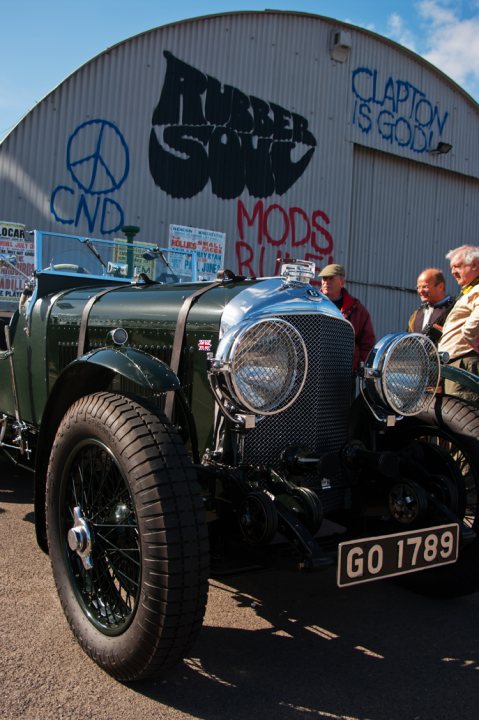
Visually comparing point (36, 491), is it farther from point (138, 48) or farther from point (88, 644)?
point (138, 48)

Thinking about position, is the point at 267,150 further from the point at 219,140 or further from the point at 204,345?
the point at 204,345

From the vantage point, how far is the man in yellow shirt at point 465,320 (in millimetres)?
3820

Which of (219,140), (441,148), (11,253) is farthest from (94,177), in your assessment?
(441,148)

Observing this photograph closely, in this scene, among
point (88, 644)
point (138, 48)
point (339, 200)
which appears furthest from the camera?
point (339, 200)

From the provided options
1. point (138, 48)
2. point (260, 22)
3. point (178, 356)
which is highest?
point (260, 22)

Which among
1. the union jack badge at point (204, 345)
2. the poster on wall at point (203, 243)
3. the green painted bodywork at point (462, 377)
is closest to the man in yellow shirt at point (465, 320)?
the green painted bodywork at point (462, 377)

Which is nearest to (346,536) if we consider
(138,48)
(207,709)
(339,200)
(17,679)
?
(207,709)

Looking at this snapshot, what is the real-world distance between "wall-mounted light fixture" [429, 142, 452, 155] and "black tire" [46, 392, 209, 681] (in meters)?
11.0

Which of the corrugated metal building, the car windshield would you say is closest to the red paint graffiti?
the corrugated metal building

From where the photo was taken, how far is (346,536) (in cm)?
258

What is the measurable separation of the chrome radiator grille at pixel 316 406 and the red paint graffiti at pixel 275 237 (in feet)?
22.8

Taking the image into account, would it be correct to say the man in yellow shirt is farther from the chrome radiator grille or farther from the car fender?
the car fender

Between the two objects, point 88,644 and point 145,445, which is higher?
point 145,445

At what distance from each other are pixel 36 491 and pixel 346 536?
1.29m
